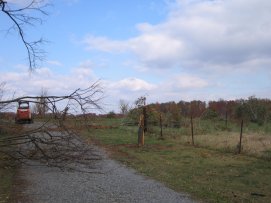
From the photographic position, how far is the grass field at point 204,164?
12070 mm

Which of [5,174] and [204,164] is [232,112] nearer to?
[204,164]

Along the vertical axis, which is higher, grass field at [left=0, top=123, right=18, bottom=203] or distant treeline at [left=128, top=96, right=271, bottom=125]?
distant treeline at [left=128, top=96, right=271, bottom=125]

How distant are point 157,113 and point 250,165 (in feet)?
62.4

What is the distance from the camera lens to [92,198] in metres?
10.9

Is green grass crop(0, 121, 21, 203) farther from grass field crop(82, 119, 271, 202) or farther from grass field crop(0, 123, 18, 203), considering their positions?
grass field crop(82, 119, 271, 202)

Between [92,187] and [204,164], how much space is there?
618 centimetres

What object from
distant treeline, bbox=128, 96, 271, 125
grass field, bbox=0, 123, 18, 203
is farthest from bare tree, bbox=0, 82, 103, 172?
distant treeline, bbox=128, 96, 271, 125

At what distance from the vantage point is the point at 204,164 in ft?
57.1

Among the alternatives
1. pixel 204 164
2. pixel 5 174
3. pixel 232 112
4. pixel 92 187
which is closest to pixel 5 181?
pixel 5 174

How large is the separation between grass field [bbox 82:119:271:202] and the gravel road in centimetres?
64

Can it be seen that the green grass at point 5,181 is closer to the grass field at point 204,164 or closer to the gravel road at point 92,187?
the gravel road at point 92,187

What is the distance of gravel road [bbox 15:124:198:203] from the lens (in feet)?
35.7

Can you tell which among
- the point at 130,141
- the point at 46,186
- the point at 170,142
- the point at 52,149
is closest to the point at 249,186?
the point at 46,186

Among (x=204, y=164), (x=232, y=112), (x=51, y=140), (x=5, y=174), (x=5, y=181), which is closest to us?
(x=51, y=140)
